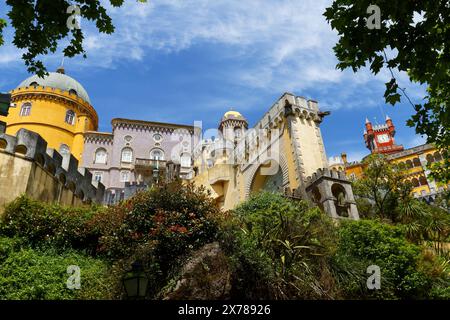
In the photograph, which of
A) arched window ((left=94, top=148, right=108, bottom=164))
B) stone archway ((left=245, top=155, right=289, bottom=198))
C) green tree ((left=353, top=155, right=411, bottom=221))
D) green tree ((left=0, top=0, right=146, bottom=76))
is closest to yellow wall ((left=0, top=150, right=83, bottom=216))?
green tree ((left=0, top=0, right=146, bottom=76))

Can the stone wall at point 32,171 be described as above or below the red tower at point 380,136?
below

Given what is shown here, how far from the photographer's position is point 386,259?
12.1 m

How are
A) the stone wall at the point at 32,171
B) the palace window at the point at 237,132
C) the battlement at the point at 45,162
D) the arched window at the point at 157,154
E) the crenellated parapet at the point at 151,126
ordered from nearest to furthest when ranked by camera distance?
the stone wall at the point at 32,171 < the battlement at the point at 45,162 < the arched window at the point at 157,154 < the crenellated parapet at the point at 151,126 < the palace window at the point at 237,132

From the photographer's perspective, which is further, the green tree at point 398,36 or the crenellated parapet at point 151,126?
the crenellated parapet at point 151,126

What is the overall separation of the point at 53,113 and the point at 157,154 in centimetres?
1233

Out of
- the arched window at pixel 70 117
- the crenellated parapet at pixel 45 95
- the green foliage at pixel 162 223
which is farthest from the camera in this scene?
the arched window at pixel 70 117

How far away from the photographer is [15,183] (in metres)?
13.0

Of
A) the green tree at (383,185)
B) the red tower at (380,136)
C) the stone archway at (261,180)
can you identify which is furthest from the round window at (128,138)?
the red tower at (380,136)

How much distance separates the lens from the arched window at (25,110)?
4006 centimetres

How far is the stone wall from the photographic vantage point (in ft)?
42.5

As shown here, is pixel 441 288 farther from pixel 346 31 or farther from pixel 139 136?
pixel 139 136

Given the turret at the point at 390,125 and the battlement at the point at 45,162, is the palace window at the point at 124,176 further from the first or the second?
the turret at the point at 390,125

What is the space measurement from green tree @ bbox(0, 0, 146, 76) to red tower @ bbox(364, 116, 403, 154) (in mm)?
77986
